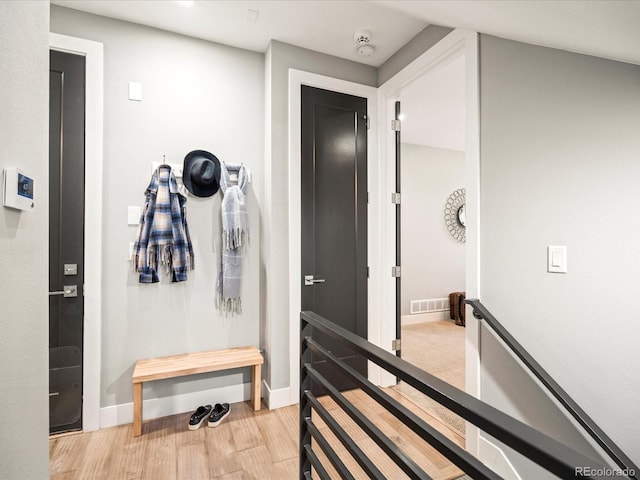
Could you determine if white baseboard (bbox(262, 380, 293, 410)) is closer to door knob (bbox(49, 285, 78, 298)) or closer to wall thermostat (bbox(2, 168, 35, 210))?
door knob (bbox(49, 285, 78, 298))

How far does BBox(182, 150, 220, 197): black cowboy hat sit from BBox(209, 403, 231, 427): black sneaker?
1.55m

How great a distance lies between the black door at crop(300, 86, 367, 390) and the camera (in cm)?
248

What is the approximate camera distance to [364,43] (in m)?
2.36

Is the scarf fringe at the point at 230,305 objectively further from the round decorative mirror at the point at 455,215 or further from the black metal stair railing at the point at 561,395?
the round decorative mirror at the point at 455,215

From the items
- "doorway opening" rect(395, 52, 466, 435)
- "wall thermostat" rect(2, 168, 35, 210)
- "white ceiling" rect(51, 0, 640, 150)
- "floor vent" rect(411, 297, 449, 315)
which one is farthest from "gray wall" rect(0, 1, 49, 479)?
"floor vent" rect(411, 297, 449, 315)

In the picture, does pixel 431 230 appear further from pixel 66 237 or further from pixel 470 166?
pixel 66 237

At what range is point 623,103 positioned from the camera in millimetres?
1205

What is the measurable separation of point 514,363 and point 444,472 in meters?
0.72

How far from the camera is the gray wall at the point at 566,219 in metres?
1.20

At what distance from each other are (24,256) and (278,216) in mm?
1626

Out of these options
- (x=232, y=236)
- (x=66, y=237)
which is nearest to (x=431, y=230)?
(x=232, y=236)

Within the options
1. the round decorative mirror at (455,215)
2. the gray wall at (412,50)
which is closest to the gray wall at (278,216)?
the gray wall at (412,50)

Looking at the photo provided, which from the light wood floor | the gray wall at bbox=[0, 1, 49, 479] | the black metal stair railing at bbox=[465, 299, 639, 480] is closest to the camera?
the gray wall at bbox=[0, 1, 49, 479]

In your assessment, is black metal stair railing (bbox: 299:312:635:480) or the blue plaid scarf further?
the blue plaid scarf
